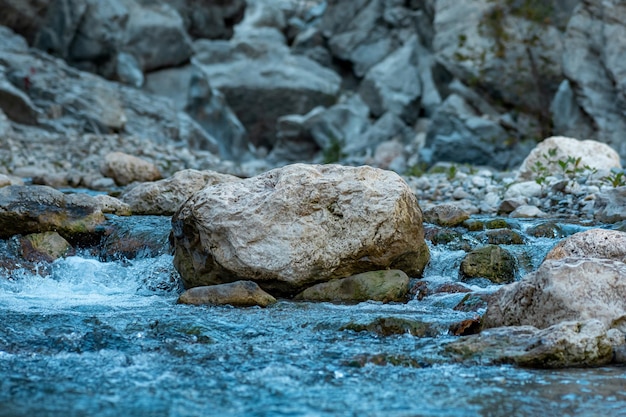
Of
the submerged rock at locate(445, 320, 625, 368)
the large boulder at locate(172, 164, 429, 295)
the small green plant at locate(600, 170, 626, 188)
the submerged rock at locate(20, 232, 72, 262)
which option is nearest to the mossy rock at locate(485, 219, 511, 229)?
the large boulder at locate(172, 164, 429, 295)

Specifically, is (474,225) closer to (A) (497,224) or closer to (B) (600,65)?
(A) (497,224)

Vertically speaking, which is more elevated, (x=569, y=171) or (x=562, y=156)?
(x=562, y=156)

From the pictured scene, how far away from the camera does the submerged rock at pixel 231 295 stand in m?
5.53

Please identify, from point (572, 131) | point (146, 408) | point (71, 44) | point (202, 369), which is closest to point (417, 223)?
point (202, 369)

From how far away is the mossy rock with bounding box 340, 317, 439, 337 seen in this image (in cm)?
464

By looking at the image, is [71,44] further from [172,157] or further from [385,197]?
[385,197]

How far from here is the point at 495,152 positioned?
59.9 ft

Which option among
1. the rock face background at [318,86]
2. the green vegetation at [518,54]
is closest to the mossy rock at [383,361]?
the rock face background at [318,86]

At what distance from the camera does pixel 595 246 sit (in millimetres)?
5750

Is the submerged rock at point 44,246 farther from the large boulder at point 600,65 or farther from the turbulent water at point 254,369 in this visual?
the large boulder at point 600,65

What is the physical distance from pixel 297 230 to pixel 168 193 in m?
2.75

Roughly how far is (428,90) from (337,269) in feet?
69.2

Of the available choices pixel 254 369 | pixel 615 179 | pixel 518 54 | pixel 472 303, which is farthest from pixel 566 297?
pixel 518 54

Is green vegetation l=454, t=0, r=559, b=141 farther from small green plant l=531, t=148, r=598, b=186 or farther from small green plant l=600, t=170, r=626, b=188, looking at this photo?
small green plant l=600, t=170, r=626, b=188
